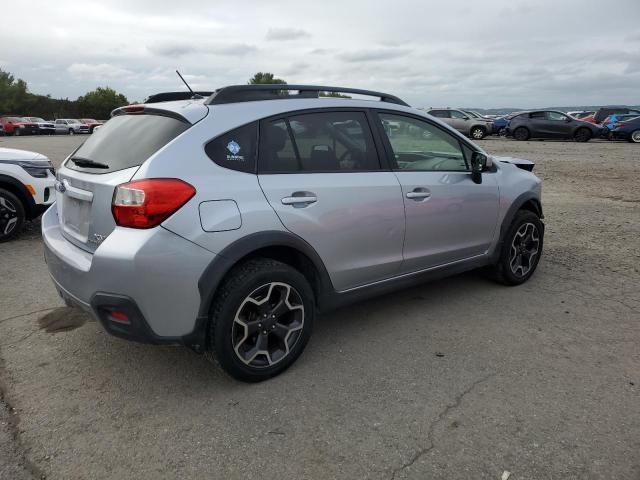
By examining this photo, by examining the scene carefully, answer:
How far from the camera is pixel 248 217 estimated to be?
109 inches

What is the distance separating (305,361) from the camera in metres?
3.29

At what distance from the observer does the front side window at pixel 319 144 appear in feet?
9.95

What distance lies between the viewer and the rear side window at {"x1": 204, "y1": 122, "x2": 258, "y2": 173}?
2.80 metres

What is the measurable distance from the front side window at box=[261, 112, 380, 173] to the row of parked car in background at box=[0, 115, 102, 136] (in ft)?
120

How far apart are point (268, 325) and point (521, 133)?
2455 centimetres

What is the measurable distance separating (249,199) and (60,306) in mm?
2293

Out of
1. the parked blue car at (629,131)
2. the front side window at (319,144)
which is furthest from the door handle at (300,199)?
the parked blue car at (629,131)

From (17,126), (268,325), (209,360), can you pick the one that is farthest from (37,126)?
(268,325)

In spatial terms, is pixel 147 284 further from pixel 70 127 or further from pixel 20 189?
pixel 70 127

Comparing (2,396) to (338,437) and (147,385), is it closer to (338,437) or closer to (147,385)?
(147,385)

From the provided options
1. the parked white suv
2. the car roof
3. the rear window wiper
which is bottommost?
the parked white suv

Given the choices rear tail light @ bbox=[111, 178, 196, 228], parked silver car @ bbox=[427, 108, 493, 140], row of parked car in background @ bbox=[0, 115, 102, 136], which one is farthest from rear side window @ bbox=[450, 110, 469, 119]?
row of parked car in background @ bbox=[0, 115, 102, 136]

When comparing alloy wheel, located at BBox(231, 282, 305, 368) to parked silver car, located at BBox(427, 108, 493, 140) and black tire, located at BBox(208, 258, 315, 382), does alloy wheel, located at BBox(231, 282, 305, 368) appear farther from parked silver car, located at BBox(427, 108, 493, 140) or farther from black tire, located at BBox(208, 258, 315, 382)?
parked silver car, located at BBox(427, 108, 493, 140)

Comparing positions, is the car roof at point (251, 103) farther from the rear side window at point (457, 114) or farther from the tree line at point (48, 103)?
the tree line at point (48, 103)
